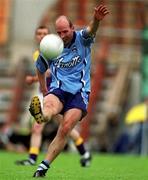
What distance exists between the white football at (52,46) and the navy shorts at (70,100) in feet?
2.13

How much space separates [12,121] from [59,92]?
15.8 meters

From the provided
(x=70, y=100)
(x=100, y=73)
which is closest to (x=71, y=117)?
(x=70, y=100)

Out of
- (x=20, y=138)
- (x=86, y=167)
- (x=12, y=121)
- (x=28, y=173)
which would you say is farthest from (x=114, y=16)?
(x=28, y=173)

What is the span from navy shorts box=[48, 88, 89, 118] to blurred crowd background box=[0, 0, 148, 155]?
1235 cm

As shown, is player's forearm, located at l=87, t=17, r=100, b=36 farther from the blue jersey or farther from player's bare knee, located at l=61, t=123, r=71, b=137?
player's bare knee, located at l=61, t=123, r=71, b=137

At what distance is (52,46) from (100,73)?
17.0 meters

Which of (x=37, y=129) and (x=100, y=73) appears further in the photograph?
(x=100, y=73)

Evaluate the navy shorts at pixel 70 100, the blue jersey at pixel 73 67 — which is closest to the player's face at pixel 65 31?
the blue jersey at pixel 73 67

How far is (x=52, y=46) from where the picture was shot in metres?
12.0

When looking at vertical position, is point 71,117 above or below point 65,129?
above

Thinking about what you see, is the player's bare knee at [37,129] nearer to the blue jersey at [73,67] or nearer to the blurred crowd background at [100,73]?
the blue jersey at [73,67]

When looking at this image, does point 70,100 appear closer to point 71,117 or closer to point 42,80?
point 71,117

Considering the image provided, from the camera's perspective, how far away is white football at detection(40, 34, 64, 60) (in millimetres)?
12008

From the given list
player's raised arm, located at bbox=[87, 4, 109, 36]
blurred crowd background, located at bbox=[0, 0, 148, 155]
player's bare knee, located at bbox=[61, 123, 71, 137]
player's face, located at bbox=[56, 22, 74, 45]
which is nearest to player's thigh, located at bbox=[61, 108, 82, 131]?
player's bare knee, located at bbox=[61, 123, 71, 137]
